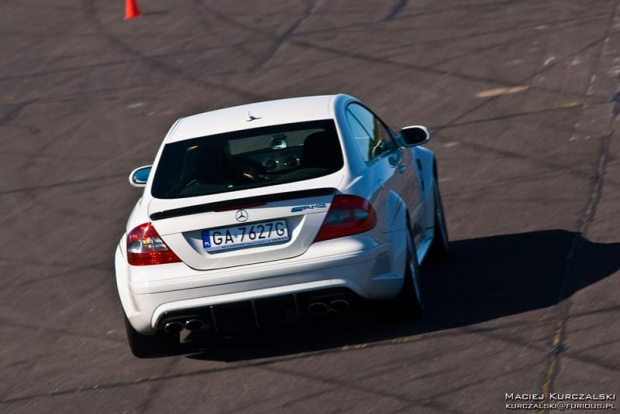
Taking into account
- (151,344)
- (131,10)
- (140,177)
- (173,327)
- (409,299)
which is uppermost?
(140,177)

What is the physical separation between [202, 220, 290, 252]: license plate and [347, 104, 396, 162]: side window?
1.00 metres

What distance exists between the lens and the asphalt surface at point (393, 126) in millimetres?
7422

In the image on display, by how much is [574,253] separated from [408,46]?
9.46 meters

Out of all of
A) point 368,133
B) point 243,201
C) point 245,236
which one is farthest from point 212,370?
point 368,133

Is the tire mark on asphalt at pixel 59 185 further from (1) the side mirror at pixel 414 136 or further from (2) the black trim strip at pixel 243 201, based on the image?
(2) the black trim strip at pixel 243 201

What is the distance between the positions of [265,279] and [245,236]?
269 mm

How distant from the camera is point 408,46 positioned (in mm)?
18734

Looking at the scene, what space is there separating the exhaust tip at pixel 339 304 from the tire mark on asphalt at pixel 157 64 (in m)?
9.12

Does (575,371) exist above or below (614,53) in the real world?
above

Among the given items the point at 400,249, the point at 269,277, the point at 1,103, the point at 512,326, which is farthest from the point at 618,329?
the point at 1,103

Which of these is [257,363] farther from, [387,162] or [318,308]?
[387,162]

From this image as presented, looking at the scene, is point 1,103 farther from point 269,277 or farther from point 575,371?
point 575,371

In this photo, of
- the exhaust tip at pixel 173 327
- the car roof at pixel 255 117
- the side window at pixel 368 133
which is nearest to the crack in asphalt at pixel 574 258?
the side window at pixel 368 133

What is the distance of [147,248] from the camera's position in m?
7.83
